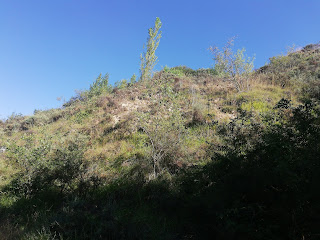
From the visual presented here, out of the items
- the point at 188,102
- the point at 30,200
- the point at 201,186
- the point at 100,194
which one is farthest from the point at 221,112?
the point at 30,200

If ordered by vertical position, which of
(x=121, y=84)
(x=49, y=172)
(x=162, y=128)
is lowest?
(x=49, y=172)

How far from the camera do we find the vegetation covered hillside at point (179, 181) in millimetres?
2346

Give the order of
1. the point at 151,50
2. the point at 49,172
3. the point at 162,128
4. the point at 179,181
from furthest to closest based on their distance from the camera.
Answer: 1. the point at 151,50
2. the point at 162,128
3. the point at 49,172
4. the point at 179,181

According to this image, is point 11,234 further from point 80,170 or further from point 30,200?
point 80,170

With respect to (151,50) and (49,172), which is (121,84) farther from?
(49,172)

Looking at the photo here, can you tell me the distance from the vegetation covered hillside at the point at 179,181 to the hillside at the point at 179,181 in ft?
0.06

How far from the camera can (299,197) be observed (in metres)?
2.17

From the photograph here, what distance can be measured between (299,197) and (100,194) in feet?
14.1

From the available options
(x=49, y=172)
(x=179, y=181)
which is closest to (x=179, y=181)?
(x=179, y=181)

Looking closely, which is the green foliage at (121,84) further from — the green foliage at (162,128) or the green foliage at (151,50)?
the green foliage at (162,128)

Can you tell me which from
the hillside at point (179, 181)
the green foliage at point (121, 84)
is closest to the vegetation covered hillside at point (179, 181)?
the hillside at point (179, 181)

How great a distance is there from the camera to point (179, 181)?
4375 millimetres

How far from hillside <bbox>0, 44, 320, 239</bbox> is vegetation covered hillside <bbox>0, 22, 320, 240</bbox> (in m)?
0.02

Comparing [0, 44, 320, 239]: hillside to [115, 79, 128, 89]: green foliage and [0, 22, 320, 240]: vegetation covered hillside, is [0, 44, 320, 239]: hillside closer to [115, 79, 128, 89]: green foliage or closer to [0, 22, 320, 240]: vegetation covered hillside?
[0, 22, 320, 240]: vegetation covered hillside
